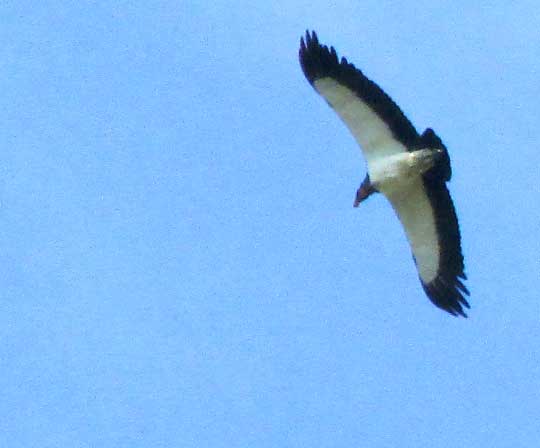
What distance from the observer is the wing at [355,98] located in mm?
28172

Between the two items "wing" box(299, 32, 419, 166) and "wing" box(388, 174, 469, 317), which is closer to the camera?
"wing" box(299, 32, 419, 166)

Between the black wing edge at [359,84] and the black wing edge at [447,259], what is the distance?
3.08 ft

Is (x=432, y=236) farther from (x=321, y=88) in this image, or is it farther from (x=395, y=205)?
(x=321, y=88)

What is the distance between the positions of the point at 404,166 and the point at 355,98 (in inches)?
53.5

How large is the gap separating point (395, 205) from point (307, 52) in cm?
296

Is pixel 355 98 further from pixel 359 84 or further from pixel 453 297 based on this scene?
pixel 453 297

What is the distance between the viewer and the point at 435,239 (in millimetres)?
29531

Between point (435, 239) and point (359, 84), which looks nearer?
point (359, 84)

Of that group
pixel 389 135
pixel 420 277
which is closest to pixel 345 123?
pixel 389 135

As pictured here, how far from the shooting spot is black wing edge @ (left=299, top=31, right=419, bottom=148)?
92.3ft

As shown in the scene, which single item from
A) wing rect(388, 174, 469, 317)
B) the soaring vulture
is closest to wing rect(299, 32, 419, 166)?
the soaring vulture

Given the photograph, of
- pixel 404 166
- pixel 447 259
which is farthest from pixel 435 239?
pixel 404 166

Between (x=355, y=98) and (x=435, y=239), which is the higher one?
(x=355, y=98)

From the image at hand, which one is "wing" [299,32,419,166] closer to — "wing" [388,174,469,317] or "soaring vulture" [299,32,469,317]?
"soaring vulture" [299,32,469,317]
